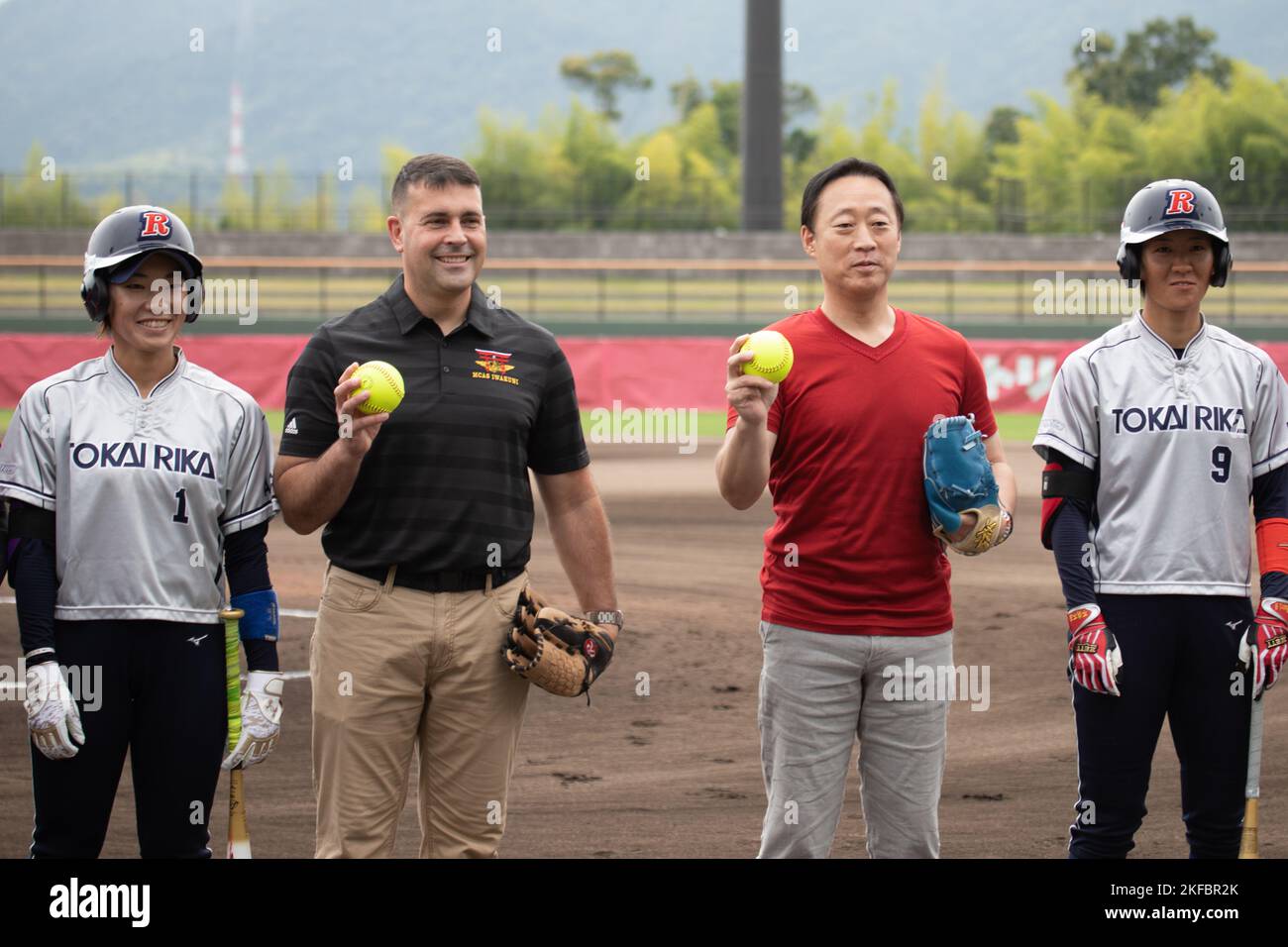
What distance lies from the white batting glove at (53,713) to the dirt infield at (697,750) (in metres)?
2.15

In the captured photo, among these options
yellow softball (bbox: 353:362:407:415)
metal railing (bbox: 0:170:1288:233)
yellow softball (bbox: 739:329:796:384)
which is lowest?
yellow softball (bbox: 353:362:407:415)

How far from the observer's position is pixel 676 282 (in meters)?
38.8

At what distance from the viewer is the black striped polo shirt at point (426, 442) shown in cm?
432

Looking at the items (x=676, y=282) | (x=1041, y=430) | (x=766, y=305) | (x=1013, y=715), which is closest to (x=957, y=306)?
(x=766, y=305)

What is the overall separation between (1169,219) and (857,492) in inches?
52.4

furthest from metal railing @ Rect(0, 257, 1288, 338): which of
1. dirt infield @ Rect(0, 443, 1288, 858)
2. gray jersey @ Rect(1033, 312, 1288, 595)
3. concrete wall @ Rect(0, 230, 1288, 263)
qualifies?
gray jersey @ Rect(1033, 312, 1288, 595)

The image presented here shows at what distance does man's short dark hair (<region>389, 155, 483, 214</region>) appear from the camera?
14.5 ft

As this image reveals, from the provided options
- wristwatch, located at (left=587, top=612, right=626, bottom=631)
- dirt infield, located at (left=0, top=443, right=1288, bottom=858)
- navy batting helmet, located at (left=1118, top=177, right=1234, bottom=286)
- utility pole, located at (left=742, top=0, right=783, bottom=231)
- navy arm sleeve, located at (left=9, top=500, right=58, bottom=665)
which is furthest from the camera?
utility pole, located at (left=742, top=0, right=783, bottom=231)

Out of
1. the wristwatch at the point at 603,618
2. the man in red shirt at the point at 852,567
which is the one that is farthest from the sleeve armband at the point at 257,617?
the man in red shirt at the point at 852,567

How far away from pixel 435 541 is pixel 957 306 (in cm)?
3219

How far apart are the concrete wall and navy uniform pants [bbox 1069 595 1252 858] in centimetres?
3603

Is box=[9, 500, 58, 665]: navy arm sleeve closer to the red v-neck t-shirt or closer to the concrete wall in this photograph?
the red v-neck t-shirt

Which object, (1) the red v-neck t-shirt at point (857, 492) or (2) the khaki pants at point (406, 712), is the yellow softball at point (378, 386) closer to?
(2) the khaki pants at point (406, 712)

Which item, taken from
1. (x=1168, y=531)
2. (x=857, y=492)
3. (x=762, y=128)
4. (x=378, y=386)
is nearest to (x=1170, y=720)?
(x=1168, y=531)
